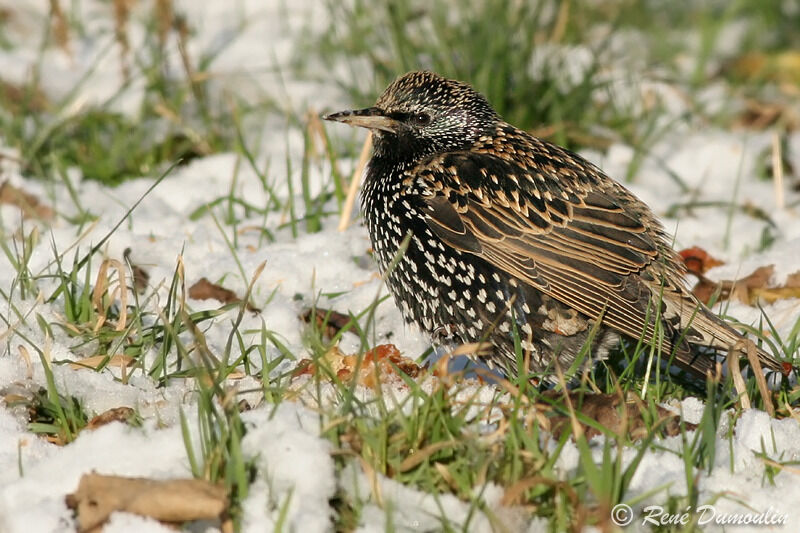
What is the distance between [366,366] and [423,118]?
4.42 ft

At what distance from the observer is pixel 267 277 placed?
4590 millimetres

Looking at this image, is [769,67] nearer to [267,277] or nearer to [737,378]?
[267,277]

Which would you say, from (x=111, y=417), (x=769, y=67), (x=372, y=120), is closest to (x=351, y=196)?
(x=372, y=120)

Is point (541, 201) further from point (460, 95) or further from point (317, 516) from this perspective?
point (317, 516)

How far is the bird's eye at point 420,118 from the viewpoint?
4.53 m

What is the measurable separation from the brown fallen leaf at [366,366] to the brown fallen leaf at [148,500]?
57 cm

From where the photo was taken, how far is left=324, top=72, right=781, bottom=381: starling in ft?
13.1

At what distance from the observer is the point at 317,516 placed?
2.77m

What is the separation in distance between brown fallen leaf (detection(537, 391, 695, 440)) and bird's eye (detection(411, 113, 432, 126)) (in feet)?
4.90

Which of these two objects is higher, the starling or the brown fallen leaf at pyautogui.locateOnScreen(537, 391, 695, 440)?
the starling

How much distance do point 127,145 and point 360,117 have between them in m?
2.10

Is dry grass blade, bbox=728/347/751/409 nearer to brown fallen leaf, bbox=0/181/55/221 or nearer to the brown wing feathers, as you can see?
the brown wing feathers

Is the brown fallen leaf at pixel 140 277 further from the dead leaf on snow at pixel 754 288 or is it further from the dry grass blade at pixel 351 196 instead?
the dead leaf on snow at pixel 754 288

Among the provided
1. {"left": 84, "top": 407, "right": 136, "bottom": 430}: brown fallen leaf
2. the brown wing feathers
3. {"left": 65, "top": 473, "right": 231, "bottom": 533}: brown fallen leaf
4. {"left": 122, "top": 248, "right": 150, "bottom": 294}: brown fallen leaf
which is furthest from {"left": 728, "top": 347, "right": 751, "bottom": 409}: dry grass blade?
{"left": 122, "top": 248, "right": 150, "bottom": 294}: brown fallen leaf
